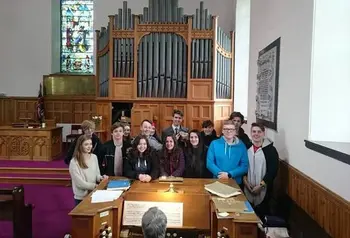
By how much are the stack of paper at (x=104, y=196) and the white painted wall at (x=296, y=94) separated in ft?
6.05

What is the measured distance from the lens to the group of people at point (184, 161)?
4.30 metres

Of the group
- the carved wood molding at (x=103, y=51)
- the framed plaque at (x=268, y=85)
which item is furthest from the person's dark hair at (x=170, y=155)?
the carved wood molding at (x=103, y=51)

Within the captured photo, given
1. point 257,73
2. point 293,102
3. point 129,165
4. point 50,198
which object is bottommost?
point 50,198

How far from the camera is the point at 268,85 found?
19.0ft

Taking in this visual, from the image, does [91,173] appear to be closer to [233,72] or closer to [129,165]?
[129,165]

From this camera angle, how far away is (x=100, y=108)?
1006 cm

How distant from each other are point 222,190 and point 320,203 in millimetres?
871

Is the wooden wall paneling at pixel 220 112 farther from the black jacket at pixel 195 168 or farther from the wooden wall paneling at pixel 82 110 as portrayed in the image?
the black jacket at pixel 195 168

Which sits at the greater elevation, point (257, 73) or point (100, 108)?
point (257, 73)

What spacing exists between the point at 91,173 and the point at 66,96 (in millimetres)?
8744

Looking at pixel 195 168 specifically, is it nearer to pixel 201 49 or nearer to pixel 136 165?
pixel 136 165

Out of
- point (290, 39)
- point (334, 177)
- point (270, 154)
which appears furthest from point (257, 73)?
point (334, 177)

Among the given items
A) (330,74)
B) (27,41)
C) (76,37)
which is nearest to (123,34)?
(76,37)

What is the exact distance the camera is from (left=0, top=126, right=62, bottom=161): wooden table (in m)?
9.44
